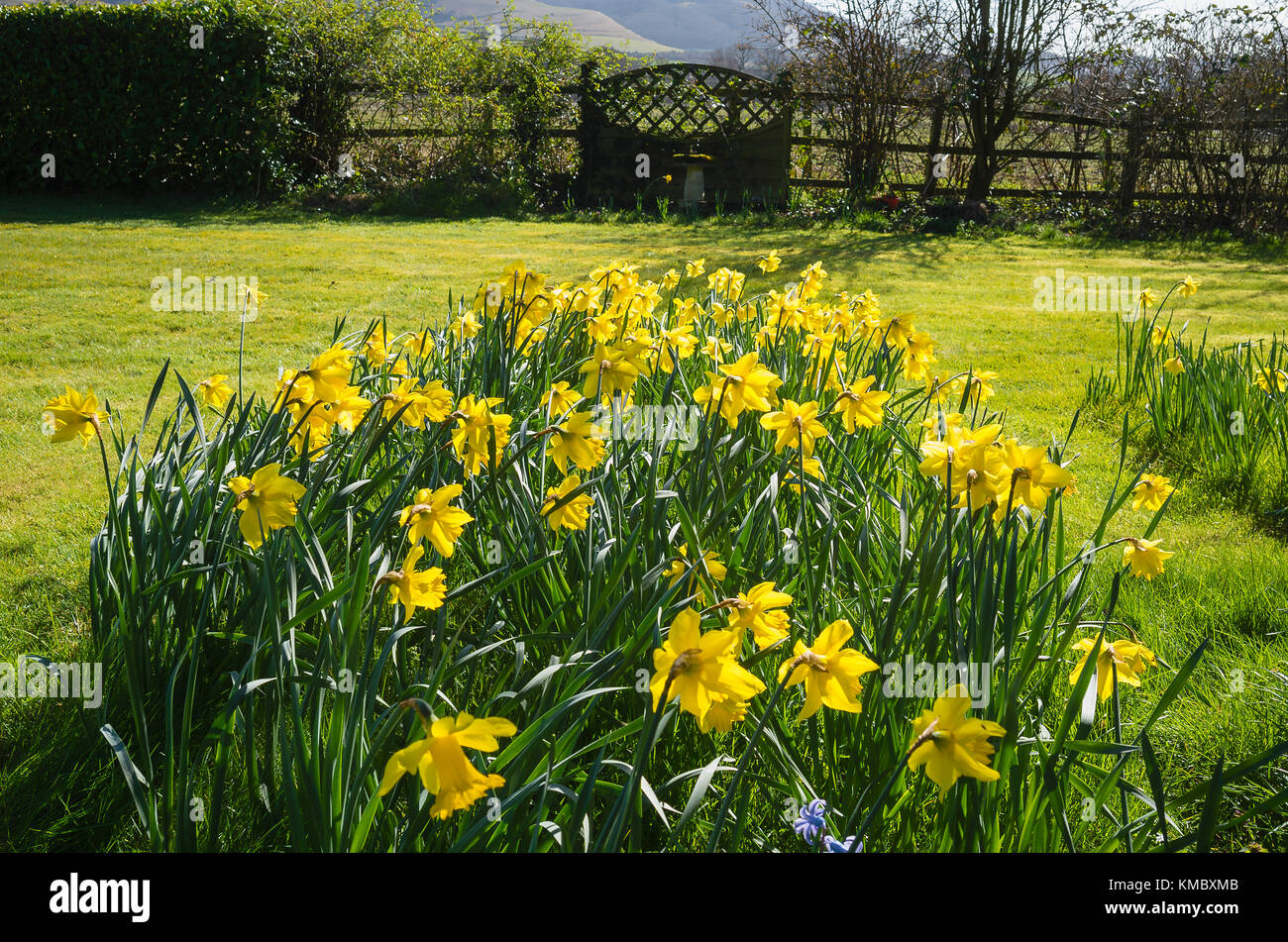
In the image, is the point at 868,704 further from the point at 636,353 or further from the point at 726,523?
the point at 636,353

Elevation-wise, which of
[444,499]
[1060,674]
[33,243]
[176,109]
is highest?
[176,109]

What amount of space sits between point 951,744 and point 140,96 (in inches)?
439

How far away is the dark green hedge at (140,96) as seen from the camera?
9375 millimetres

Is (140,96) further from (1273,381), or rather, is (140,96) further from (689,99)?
(1273,381)

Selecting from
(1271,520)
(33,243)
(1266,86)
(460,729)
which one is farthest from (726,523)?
(1266,86)

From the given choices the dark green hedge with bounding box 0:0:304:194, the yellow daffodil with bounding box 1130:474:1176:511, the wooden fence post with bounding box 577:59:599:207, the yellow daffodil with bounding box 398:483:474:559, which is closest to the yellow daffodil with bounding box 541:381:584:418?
the yellow daffodil with bounding box 398:483:474:559

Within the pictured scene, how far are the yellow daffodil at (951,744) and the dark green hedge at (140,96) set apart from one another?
10.8 metres

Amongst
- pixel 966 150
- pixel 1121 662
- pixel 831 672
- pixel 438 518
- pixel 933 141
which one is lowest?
pixel 1121 662

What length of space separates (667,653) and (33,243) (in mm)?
8258

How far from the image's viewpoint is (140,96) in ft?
31.6

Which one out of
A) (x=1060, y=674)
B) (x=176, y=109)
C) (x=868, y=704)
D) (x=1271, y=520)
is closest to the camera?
(x=868, y=704)

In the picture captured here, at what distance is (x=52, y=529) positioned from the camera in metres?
2.87

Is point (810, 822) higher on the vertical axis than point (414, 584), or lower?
lower

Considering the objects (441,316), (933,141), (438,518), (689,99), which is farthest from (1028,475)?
(933,141)
